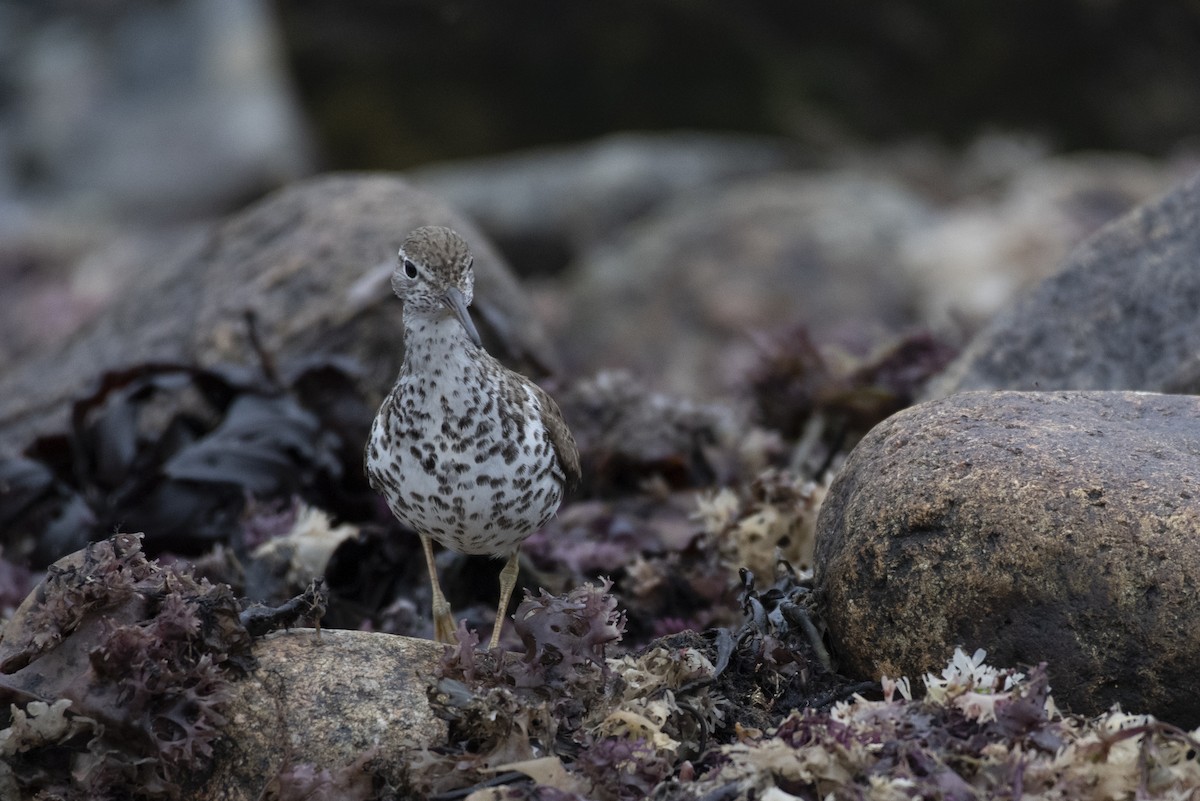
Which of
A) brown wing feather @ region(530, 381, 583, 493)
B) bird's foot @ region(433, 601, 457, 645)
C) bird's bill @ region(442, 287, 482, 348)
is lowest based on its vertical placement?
bird's foot @ region(433, 601, 457, 645)

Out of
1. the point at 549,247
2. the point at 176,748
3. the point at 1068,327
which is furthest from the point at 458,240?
the point at 549,247

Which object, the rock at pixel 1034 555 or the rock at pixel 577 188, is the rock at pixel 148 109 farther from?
the rock at pixel 1034 555

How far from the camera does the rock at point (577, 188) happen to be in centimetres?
1480

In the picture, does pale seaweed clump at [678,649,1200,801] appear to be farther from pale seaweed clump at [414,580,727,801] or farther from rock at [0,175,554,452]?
rock at [0,175,554,452]

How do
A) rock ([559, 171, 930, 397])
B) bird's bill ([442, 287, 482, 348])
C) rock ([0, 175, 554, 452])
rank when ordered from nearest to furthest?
bird's bill ([442, 287, 482, 348]), rock ([0, 175, 554, 452]), rock ([559, 171, 930, 397])

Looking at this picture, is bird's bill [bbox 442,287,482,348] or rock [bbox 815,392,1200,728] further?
bird's bill [bbox 442,287,482,348]

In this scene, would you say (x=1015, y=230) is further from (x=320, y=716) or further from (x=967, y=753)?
(x=320, y=716)

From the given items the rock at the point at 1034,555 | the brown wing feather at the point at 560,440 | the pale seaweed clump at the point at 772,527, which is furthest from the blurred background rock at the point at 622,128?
the rock at the point at 1034,555

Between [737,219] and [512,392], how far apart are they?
856 centimetres

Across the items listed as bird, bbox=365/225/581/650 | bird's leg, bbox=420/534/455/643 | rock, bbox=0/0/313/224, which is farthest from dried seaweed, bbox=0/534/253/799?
rock, bbox=0/0/313/224

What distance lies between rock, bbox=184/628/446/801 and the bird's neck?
0.96 metres

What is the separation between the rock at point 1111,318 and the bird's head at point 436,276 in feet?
8.30

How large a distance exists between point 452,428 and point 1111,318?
3078 mm

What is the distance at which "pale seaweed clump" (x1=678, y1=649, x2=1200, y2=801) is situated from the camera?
124 inches
